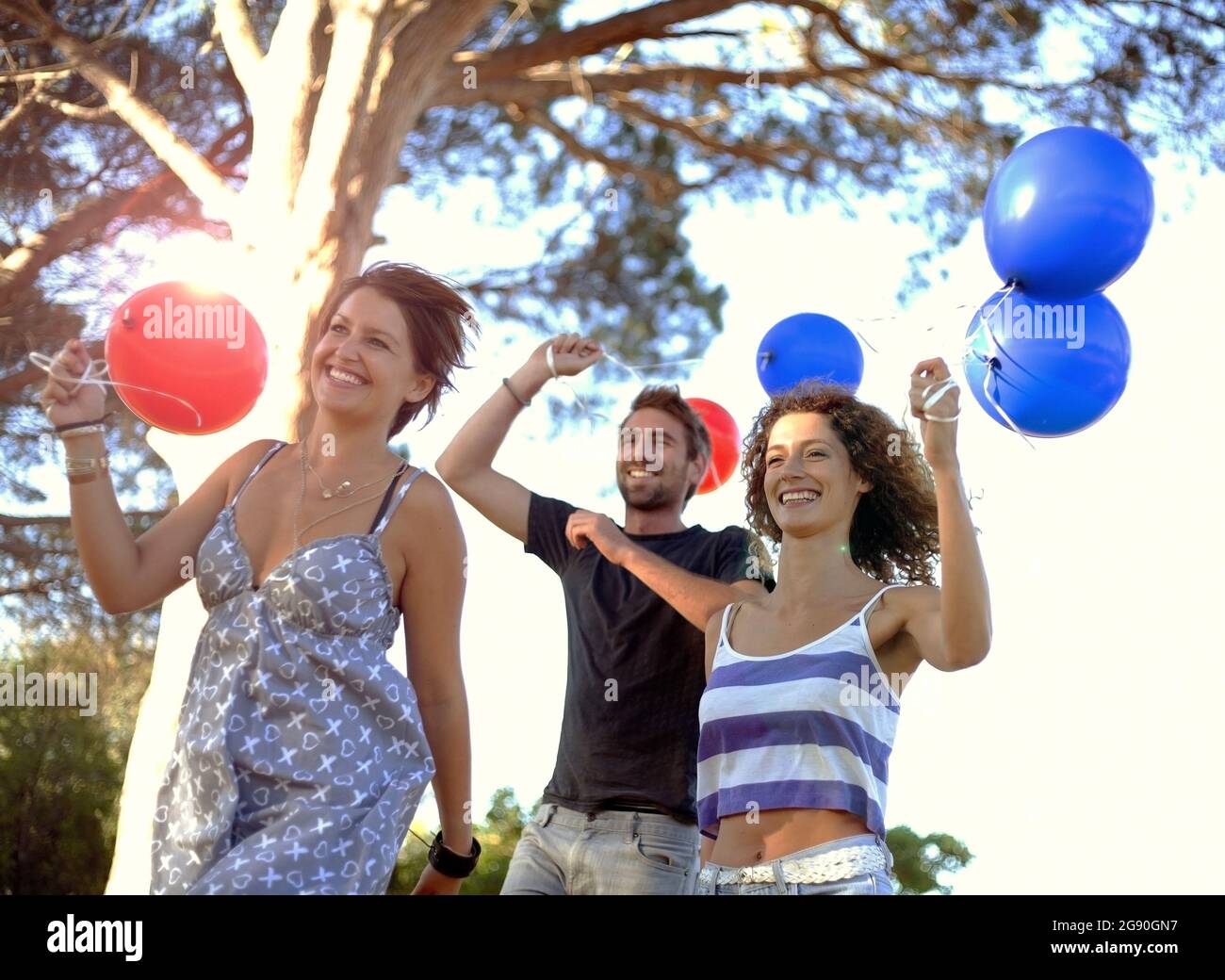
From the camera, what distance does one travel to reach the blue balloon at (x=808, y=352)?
360 centimetres

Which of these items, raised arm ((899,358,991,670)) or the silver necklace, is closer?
raised arm ((899,358,991,670))

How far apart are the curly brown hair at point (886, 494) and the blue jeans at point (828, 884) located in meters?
0.58

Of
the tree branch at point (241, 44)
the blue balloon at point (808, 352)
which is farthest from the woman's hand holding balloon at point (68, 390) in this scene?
the tree branch at point (241, 44)

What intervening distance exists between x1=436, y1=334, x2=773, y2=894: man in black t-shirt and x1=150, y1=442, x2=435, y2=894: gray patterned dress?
632mm

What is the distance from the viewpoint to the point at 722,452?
4156mm

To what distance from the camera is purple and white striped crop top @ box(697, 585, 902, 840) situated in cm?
221

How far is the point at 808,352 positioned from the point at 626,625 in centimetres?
107

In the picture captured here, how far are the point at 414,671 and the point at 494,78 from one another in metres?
4.22

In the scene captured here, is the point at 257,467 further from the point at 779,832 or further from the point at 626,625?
the point at 779,832

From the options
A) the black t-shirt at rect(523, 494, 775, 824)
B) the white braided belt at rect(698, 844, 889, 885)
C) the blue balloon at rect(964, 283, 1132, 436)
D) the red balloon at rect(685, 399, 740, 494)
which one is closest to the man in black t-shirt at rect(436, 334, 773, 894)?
the black t-shirt at rect(523, 494, 775, 824)

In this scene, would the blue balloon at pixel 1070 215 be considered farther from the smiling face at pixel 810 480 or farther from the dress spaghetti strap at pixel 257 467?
the dress spaghetti strap at pixel 257 467

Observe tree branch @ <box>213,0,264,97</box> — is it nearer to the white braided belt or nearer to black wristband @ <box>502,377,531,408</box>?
black wristband @ <box>502,377,531,408</box>
